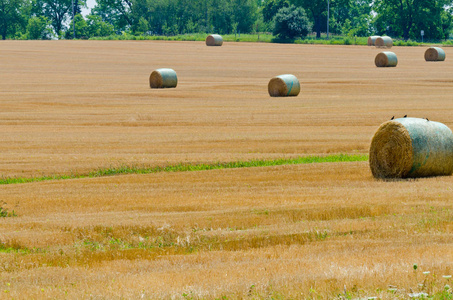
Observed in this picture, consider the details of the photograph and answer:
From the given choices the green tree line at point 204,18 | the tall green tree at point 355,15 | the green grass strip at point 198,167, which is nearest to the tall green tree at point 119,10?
the green tree line at point 204,18

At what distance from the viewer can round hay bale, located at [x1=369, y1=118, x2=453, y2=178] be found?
632 inches

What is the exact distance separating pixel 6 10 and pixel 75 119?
119m

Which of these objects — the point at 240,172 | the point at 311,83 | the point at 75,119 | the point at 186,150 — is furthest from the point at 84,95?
the point at 240,172

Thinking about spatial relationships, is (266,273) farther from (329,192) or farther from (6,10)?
(6,10)

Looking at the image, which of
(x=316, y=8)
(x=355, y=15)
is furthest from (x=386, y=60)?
(x=355, y=15)

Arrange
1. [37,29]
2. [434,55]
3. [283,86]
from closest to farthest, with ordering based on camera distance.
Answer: [283,86]
[434,55]
[37,29]

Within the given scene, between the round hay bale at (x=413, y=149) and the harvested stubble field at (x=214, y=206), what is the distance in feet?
1.63

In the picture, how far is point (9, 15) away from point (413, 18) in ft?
243

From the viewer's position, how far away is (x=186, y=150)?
2256cm

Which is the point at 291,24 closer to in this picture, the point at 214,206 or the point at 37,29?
the point at 37,29

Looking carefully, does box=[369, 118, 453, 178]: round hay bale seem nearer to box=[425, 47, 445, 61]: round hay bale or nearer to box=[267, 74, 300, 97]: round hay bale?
box=[267, 74, 300, 97]: round hay bale

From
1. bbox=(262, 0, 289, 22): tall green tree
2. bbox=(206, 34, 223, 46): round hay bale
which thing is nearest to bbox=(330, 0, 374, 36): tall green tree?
bbox=(262, 0, 289, 22): tall green tree

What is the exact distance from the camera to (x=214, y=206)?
14.0 metres

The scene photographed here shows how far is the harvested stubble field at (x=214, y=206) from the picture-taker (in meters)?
8.99
